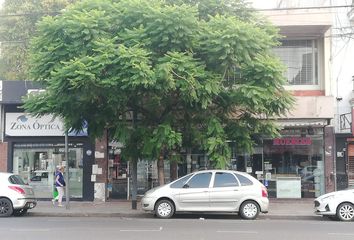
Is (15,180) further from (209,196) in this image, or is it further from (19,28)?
(19,28)

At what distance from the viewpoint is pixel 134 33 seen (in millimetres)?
15102

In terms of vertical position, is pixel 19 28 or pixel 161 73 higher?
pixel 19 28

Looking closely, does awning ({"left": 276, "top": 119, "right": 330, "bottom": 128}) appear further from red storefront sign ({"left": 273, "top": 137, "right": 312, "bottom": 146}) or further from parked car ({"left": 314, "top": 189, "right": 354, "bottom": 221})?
parked car ({"left": 314, "top": 189, "right": 354, "bottom": 221})

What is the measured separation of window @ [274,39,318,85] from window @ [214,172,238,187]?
8021mm

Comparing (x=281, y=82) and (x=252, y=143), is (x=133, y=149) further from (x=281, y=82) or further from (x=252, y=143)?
(x=281, y=82)

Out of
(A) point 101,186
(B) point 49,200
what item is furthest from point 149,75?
(B) point 49,200

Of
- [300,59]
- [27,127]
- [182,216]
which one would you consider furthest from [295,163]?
[27,127]

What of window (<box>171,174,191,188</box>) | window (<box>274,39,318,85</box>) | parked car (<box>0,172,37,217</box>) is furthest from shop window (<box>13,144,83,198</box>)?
window (<box>274,39,318,85</box>)

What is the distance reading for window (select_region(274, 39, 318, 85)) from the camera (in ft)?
73.4

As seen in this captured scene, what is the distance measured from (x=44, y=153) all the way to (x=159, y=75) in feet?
33.1

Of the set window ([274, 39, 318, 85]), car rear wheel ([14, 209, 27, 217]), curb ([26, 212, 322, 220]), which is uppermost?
window ([274, 39, 318, 85])

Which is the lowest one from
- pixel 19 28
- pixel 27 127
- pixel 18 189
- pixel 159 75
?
pixel 18 189

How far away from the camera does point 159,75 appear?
14.4m

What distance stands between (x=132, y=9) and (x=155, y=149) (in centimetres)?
462
